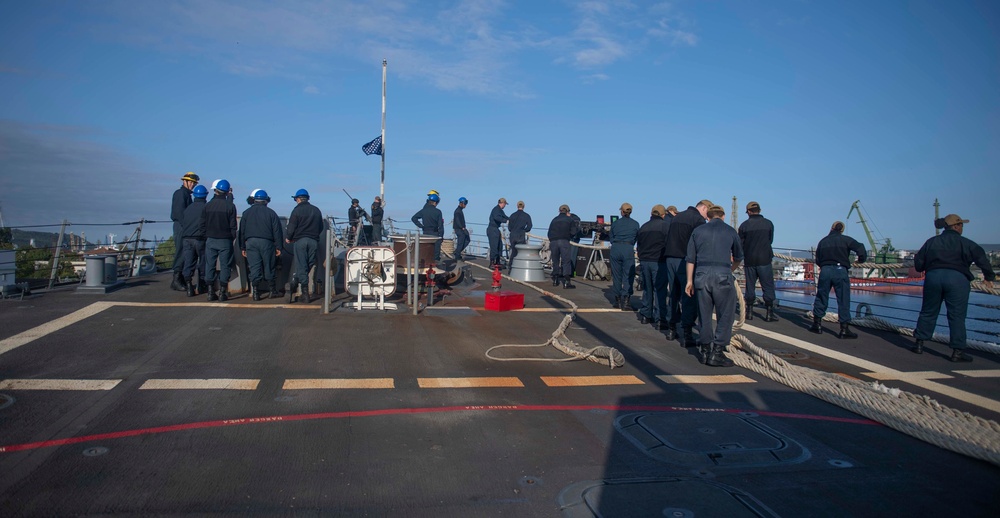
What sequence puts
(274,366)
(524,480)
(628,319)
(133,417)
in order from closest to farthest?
(524,480)
(133,417)
(274,366)
(628,319)

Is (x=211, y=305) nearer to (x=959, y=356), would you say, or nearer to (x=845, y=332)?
(x=845, y=332)

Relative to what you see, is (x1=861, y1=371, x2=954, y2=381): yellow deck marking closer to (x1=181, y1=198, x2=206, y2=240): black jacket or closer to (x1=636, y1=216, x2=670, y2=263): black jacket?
(x1=636, y1=216, x2=670, y2=263): black jacket

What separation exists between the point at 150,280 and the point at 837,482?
13.8 m

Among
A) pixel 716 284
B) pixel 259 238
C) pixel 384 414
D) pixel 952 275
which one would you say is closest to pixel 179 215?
pixel 259 238

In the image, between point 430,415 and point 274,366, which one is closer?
point 430,415

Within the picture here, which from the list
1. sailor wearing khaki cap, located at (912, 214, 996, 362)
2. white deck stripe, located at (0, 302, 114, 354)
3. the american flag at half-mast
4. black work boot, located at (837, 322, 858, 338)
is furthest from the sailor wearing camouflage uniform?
the american flag at half-mast

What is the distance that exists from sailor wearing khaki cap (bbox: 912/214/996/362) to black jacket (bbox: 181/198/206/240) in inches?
454

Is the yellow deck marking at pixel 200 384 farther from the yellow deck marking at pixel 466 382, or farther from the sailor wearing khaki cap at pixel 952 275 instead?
the sailor wearing khaki cap at pixel 952 275

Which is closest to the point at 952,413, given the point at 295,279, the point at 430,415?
the point at 430,415

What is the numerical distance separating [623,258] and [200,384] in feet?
27.5

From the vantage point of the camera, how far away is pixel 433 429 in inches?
201

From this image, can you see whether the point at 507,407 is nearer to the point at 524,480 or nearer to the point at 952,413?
the point at 524,480

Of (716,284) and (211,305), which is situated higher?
(716,284)

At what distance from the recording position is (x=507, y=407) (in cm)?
580
